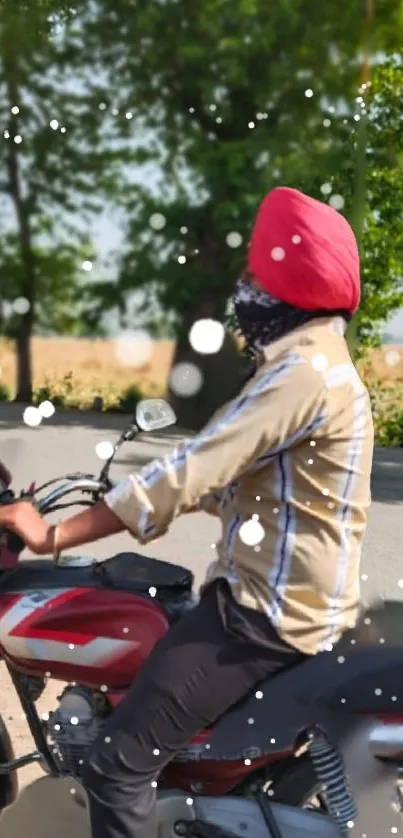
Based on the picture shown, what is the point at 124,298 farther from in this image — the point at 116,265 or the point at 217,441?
the point at 217,441

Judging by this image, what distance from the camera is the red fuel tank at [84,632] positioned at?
7.87ft

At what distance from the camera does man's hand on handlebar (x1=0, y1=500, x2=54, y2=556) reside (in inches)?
87.0

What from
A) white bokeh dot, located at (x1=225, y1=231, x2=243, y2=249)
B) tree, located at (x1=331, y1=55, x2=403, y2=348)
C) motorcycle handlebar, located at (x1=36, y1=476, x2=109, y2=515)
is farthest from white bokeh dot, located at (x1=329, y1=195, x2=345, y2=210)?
motorcycle handlebar, located at (x1=36, y1=476, x2=109, y2=515)

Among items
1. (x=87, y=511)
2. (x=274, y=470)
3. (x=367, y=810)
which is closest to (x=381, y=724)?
(x=367, y=810)

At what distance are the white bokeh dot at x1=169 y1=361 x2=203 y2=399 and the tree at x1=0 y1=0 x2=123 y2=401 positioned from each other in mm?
2463

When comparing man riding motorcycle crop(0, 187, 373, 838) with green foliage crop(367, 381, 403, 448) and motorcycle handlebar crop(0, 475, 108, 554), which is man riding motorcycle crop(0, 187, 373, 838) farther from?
green foliage crop(367, 381, 403, 448)

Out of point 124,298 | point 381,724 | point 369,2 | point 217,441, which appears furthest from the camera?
point 124,298

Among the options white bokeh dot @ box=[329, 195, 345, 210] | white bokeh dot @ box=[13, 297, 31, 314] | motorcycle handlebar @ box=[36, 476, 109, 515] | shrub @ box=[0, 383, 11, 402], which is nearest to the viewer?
motorcycle handlebar @ box=[36, 476, 109, 515]

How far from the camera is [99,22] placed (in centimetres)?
1691

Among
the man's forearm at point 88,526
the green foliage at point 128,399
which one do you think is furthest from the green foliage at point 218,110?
the man's forearm at point 88,526

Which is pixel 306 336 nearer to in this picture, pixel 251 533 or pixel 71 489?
pixel 251 533

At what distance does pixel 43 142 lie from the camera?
17047 millimetres

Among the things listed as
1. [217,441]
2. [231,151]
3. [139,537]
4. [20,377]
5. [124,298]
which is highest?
[217,441]

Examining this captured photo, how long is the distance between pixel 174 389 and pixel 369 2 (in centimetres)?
579
